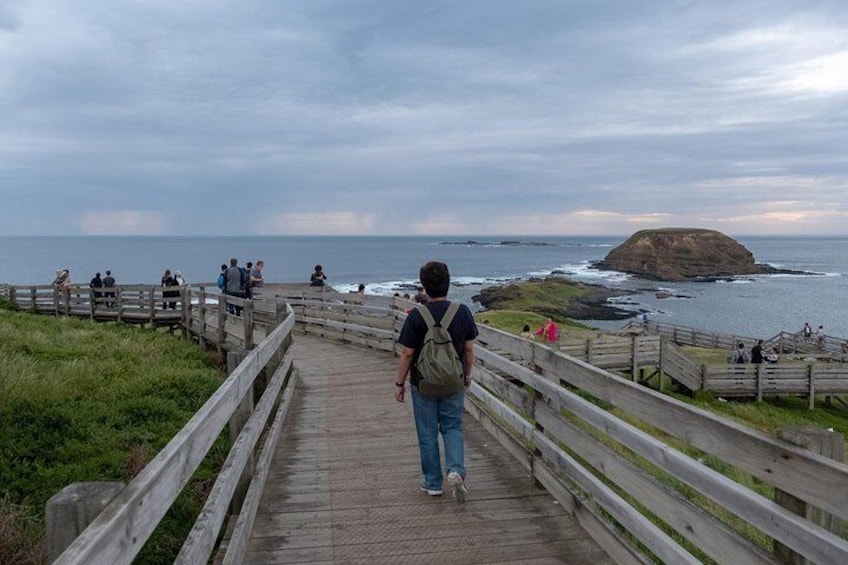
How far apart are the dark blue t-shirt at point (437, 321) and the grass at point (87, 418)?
3.03 metres

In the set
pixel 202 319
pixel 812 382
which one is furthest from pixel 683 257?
pixel 202 319

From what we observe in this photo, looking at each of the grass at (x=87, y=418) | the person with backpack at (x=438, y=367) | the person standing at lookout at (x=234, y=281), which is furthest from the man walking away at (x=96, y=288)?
the person with backpack at (x=438, y=367)

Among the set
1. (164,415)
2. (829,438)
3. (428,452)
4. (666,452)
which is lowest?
(164,415)

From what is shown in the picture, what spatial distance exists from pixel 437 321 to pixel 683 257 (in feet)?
424

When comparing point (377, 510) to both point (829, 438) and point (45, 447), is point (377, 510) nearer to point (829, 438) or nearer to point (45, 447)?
point (829, 438)

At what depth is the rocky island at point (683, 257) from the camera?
122000mm

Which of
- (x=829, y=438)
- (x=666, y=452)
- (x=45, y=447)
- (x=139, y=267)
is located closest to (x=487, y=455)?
Answer: (x=666, y=452)

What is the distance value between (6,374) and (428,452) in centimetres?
822

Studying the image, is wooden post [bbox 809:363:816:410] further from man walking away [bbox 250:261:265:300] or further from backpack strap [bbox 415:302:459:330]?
backpack strap [bbox 415:302:459:330]

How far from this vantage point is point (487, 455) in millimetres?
6656

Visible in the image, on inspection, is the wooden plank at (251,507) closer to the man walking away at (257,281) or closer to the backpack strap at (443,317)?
the backpack strap at (443,317)

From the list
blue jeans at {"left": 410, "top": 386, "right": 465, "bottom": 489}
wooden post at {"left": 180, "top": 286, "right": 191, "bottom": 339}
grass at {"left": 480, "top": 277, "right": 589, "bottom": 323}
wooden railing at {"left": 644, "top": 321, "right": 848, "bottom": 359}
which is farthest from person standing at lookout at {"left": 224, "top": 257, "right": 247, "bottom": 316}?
grass at {"left": 480, "top": 277, "right": 589, "bottom": 323}

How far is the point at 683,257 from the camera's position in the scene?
125 metres

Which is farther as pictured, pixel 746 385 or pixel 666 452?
pixel 746 385
